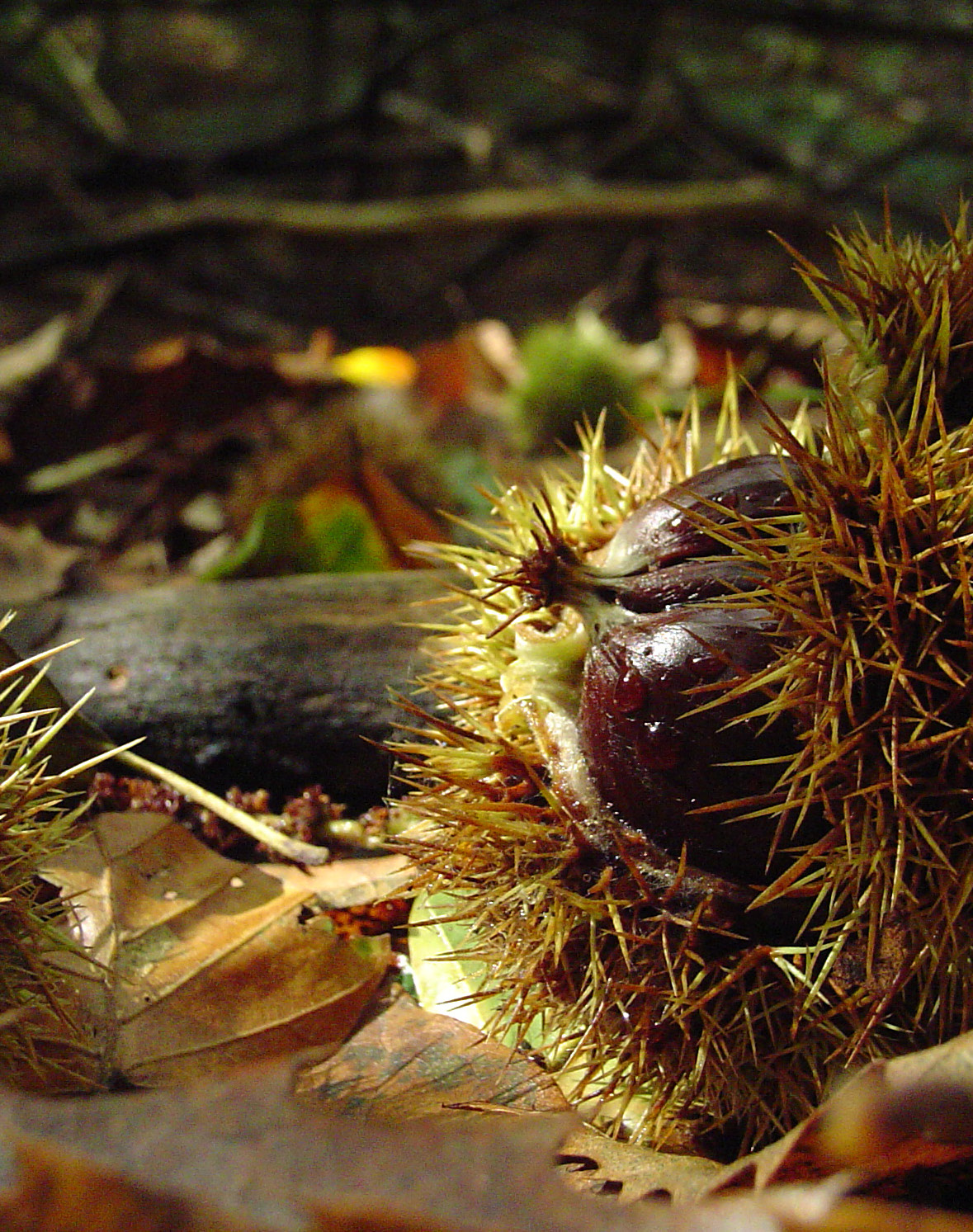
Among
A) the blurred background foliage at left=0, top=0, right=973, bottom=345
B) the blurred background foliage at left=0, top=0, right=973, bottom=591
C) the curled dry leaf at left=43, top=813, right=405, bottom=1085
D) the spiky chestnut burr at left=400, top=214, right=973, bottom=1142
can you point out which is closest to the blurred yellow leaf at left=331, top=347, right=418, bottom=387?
the blurred background foliage at left=0, top=0, right=973, bottom=591

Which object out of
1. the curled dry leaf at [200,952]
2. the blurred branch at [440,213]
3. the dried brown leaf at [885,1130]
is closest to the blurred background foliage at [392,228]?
the blurred branch at [440,213]

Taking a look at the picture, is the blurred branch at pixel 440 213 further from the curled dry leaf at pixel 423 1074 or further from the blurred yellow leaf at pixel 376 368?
the curled dry leaf at pixel 423 1074

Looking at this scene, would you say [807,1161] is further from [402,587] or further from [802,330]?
[802,330]

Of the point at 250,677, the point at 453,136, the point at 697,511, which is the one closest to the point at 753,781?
the point at 697,511

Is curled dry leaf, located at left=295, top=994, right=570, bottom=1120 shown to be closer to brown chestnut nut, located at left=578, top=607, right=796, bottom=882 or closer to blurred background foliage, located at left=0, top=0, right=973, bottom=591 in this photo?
brown chestnut nut, located at left=578, top=607, right=796, bottom=882

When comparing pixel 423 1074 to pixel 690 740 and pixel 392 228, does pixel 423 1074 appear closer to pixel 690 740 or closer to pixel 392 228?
pixel 690 740
